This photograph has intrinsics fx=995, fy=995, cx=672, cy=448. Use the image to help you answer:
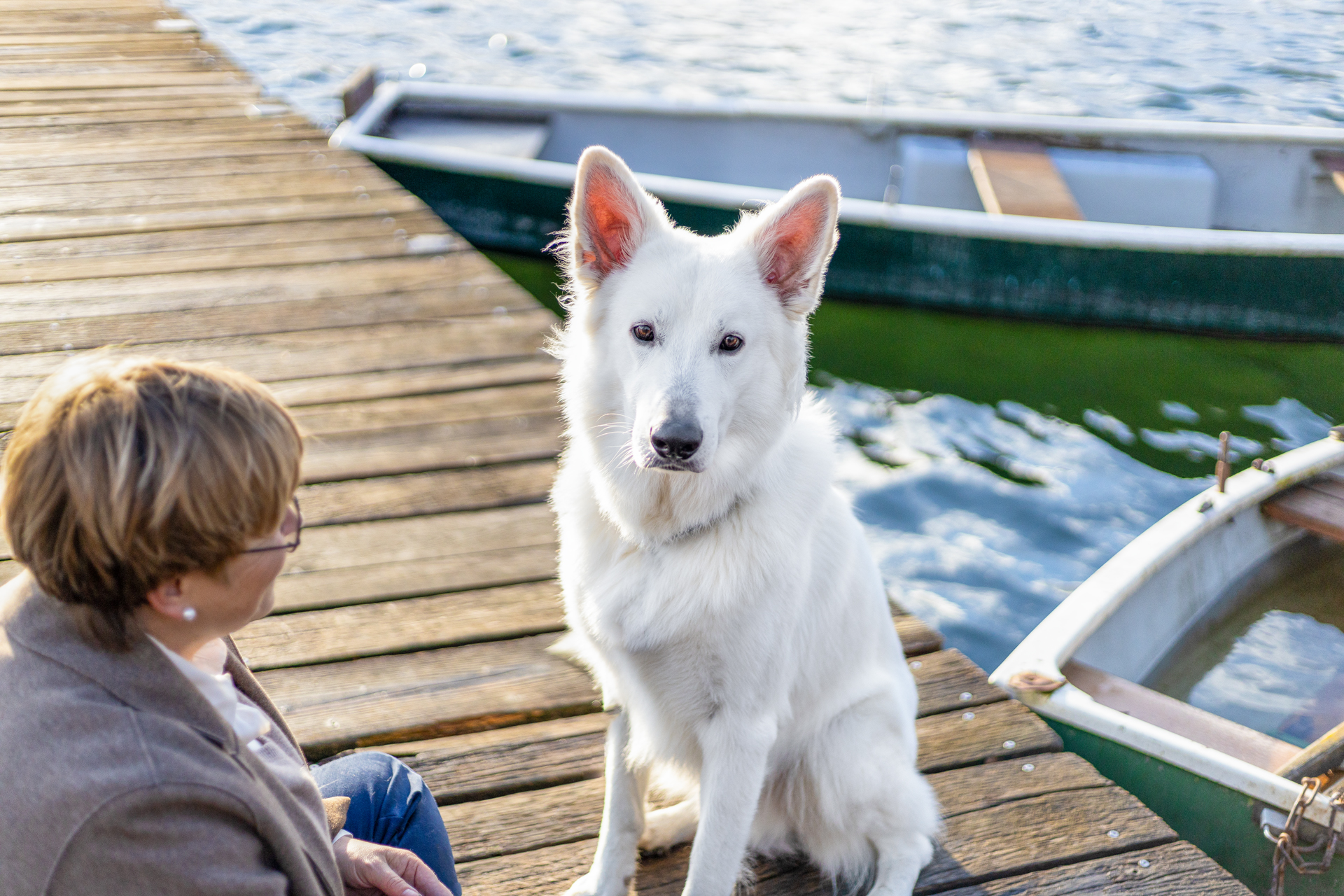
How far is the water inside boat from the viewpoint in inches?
153

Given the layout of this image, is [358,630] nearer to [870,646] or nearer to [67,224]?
[870,646]

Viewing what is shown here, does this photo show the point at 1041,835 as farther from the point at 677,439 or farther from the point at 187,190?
the point at 187,190

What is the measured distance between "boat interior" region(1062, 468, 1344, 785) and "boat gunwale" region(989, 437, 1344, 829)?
0.07 m

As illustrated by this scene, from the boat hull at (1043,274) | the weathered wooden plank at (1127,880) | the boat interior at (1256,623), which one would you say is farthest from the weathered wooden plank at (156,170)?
the weathered wooden plank at (1127,880)

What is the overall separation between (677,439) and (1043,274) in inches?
219

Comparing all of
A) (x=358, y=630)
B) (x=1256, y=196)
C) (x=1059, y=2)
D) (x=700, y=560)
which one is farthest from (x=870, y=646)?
(x=1059, y=2)

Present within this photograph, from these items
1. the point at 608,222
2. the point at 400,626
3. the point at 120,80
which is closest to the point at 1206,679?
the point at 400,626

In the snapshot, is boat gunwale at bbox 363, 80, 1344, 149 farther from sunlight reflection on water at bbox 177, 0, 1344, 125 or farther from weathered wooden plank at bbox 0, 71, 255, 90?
sunlight reflection on water at bbox 177, 0, 1344, 125

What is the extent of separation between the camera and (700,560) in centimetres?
186

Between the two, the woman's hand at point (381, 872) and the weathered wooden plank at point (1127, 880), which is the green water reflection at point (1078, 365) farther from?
the woman's hand at point (381, 872)

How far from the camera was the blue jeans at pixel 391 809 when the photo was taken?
5.41 ft

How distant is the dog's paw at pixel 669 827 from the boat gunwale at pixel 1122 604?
1136mm

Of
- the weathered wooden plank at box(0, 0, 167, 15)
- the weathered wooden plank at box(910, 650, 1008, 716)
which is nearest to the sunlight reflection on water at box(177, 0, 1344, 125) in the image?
the weathered wooden plank at box(0, 0, 167, 15)

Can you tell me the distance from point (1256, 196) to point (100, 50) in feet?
28.4
